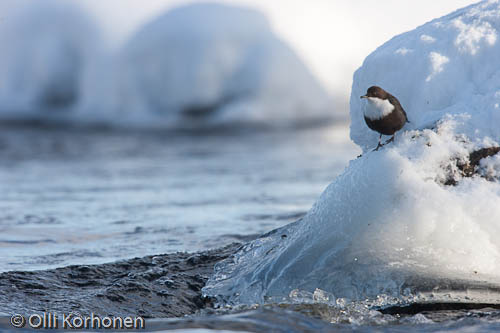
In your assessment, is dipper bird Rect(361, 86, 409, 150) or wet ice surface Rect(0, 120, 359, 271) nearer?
dipper bird Rect(361, 86, 409, 150)

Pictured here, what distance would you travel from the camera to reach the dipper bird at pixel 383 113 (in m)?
3.49

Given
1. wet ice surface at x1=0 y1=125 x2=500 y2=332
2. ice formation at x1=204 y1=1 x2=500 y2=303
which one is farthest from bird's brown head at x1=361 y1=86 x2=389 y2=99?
wet ice surface at x1=0 y1=125 x2=500 y2=332

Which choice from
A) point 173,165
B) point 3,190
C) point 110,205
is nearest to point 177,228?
point 110,205

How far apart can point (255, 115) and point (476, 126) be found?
71.6 feet

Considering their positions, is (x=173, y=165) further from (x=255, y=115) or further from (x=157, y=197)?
(x=255, y=115)

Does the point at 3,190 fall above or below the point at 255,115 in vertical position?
below

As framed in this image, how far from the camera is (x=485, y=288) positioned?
3361 millimetres

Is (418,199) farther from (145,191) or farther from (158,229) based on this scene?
(145,191)

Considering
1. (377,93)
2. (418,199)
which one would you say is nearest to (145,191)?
(377,93)

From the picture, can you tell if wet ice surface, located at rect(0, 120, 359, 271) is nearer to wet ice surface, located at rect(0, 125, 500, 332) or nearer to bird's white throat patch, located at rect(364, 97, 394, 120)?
wet ice surface, located at rect(0, 125, 500, 332)

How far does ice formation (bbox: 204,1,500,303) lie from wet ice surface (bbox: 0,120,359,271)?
6.33ft

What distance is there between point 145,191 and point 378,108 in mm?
6460

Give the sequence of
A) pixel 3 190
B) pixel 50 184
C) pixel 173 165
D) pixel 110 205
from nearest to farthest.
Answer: pixel 110 205
pixel 3 190
pixel 50 184
pixel 173 165

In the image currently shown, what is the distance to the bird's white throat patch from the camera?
348 centimetres
